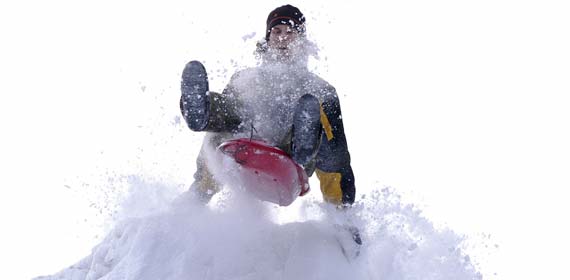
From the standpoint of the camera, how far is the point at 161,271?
2.36 m

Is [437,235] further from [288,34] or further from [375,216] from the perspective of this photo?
[288,34]

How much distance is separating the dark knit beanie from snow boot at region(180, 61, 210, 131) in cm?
83

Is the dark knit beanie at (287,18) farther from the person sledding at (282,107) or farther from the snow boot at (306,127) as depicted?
the snow boot at (306,127)

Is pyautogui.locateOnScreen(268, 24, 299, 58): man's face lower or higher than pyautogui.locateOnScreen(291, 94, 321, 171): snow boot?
higher

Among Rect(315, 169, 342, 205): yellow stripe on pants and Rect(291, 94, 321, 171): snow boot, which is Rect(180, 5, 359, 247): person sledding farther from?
Rect(291, 94, 321, 171): snow boot

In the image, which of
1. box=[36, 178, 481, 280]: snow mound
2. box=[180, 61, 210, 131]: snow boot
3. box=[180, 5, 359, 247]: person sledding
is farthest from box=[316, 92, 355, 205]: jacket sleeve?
box=[180, 61, 210, 131]: snow boot

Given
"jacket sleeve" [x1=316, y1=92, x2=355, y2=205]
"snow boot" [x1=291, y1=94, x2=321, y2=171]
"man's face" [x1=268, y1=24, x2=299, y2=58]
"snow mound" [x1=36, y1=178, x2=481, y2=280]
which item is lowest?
"snow mound" [x1=36, y1=178, x2=481, y2=280]

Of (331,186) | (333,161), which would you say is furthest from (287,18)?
(331,186)

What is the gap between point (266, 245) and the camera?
2609 millimetres

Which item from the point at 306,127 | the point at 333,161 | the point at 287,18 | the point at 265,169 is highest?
the point at 287,18

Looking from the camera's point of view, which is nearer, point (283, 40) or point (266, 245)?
point (266, 245)

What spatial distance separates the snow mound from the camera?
244 cm

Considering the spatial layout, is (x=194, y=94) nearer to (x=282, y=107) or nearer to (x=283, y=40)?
(x=282, y=107)

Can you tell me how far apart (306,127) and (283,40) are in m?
0.89
